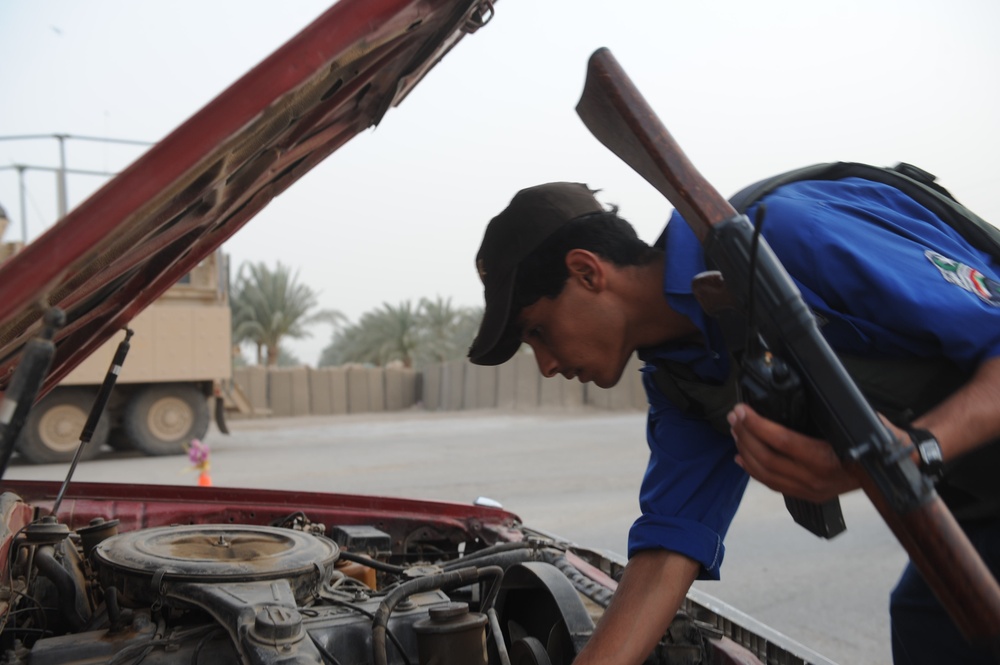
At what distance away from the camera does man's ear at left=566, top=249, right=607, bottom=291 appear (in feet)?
5.30

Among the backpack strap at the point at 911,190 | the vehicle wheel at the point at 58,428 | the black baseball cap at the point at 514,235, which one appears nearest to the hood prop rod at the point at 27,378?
the black baseball cap at the point at 514,235

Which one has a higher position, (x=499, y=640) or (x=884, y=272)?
(x=884, y=272)

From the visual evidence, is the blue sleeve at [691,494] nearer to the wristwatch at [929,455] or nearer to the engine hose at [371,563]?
the wristwatch at [929,455]

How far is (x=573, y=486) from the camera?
9.06m

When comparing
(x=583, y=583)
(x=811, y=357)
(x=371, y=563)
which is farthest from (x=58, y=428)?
(x=811, y=357)

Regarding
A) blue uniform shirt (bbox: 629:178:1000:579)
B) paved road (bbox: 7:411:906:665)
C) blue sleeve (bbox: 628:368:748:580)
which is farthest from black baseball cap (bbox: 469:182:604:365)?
paved road (bbox: 7:411:906:665)

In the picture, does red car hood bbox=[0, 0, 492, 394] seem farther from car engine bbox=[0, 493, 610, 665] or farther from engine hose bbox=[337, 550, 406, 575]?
engine hose bbox=[337, 550, 406, 575]

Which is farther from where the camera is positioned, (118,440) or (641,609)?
(118,440)

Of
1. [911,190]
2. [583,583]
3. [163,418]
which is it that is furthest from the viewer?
[163,418]

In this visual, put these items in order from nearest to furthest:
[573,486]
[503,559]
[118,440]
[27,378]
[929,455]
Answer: [27,378], [929,455], [503,559], [573,486], [118,440]

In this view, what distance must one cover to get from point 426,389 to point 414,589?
84.0 ft

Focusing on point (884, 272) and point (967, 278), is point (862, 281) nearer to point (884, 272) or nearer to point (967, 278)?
point (884, 272)

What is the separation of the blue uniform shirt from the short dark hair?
3.9 inches

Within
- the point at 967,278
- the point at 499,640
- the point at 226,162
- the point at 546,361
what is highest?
the point at 226,162
